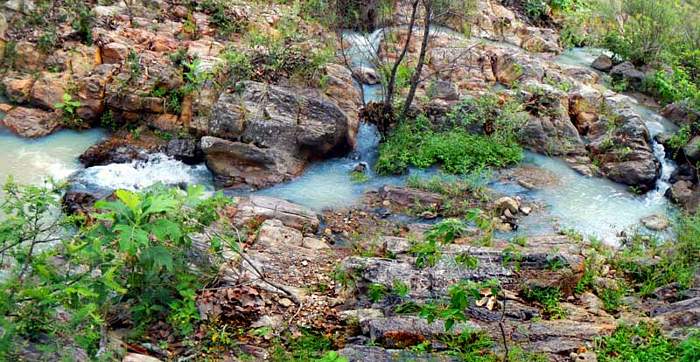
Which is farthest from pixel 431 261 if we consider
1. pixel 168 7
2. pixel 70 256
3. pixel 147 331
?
pixel 168 7

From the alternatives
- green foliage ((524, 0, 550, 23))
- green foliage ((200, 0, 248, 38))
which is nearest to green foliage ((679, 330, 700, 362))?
green foliage ((200, 0, 248, 38))

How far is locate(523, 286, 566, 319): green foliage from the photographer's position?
589 cm

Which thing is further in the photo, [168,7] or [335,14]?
[168,7]

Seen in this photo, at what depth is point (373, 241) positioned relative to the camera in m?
7.83

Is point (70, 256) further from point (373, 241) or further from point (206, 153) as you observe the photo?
point (206, 153)

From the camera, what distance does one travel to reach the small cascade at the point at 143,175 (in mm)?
9242

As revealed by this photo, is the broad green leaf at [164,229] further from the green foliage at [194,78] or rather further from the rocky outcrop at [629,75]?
the rocky outcrop at [629,75]

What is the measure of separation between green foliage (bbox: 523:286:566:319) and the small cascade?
5.54 metres

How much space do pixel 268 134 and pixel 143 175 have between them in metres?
2.14

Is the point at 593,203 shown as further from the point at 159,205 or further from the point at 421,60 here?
the point at 159,205

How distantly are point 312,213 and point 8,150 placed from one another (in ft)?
17.2

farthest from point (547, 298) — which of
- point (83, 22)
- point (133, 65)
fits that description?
point (83, 22)

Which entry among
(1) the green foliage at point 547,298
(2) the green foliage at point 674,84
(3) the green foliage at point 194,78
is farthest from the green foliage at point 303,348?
(2) the green foliage at point 674,84

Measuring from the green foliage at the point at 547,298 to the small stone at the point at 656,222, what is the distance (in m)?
3.62
